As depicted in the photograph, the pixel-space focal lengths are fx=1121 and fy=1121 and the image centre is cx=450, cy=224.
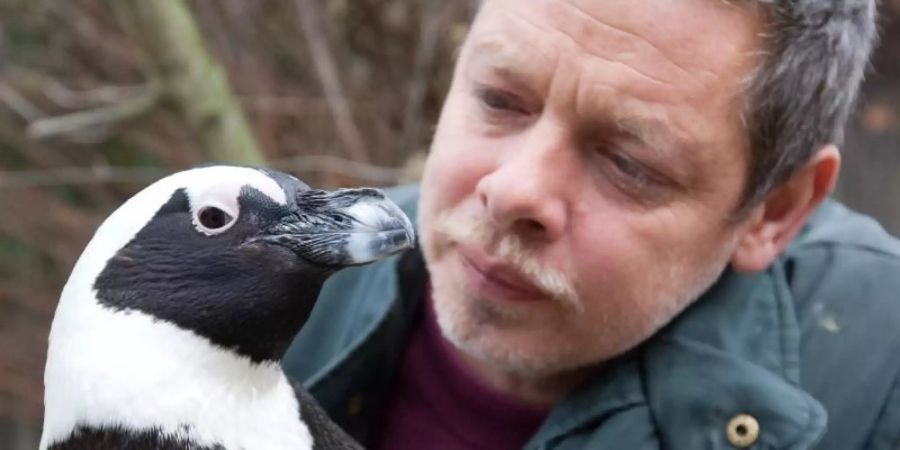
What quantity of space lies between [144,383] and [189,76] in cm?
135

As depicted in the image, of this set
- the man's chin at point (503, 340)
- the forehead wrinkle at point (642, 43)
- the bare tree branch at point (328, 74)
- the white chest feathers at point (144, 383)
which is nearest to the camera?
the white chest feathers at point (144, 383)

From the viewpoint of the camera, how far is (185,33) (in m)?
2.28

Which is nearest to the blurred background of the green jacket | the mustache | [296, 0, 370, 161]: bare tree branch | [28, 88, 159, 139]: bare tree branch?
[296, 0, 370, 161]: bare tree branch

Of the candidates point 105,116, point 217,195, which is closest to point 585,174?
point 217,195

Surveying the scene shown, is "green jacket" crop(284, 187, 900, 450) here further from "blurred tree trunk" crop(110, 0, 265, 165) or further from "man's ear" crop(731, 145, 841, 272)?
"blurred tree trunk" crop(110, 0, 265, 165)

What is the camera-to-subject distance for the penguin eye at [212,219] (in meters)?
1.12

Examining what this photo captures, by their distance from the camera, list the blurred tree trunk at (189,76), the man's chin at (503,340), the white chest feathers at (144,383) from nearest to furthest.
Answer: the white chest feathers at (144,383) → the man's chin at (503,340) → the blurred tree trunk at (189,76)

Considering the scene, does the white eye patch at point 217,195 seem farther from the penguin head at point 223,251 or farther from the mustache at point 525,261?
the mustache at point 525,261

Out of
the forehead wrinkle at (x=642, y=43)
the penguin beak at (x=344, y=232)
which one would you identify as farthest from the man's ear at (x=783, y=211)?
the penguin beak at (x=344, y=232)

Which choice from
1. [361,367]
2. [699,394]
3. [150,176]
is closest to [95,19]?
[150,176]

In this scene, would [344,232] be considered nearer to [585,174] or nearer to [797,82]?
[585,174]

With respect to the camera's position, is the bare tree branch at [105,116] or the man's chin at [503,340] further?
the bare tree branch at [105,116]

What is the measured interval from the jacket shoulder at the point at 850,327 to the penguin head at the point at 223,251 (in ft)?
2.06

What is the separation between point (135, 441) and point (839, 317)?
915 mm
